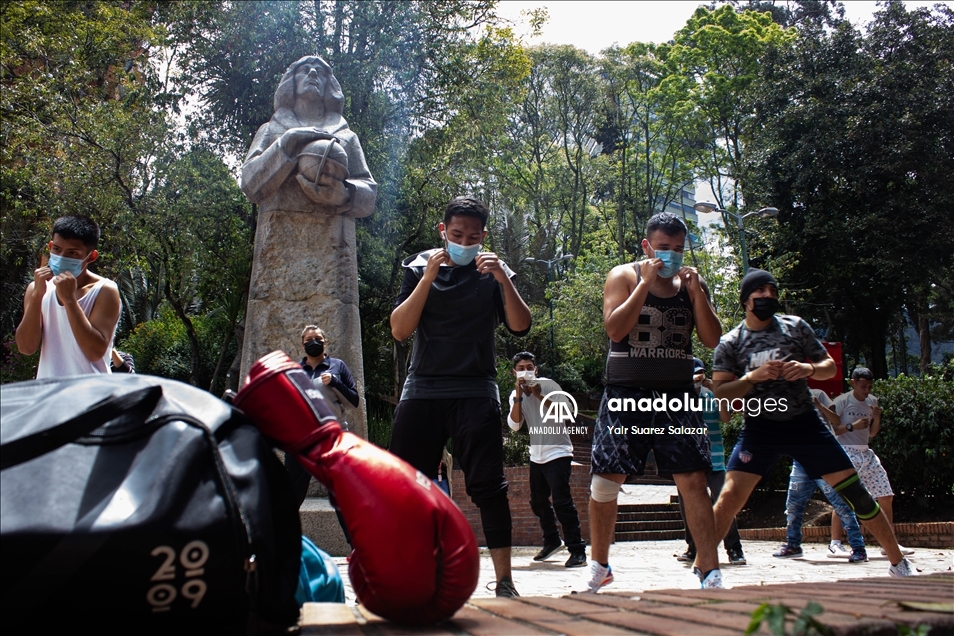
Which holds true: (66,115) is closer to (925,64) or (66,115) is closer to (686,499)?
(686,499)

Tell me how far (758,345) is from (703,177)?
3425 centimetres

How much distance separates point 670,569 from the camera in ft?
23.2

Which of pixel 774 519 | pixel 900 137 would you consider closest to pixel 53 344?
pixel 774 519

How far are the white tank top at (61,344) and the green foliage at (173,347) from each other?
61.0 feet

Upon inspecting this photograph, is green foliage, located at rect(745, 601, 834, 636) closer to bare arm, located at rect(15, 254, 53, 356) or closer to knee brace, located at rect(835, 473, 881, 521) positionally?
knee brace, located at rect(835, 473, 881, 521)

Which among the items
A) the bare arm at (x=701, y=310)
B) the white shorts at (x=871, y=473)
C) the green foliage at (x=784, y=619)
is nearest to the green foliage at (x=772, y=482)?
the white shorts at (x=871, y=473)

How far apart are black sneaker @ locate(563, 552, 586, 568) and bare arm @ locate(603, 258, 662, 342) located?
372cm

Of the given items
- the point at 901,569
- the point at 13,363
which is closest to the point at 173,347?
the point at 13,363

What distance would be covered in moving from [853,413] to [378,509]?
779cm

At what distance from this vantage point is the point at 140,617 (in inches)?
73.9

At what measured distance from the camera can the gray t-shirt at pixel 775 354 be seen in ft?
15.1

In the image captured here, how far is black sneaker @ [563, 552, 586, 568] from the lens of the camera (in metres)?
7.54

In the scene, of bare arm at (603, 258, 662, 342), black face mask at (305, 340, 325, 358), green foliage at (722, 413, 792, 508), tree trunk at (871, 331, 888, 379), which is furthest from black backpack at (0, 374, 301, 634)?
tree trunk at (871, 331, 888, 379)

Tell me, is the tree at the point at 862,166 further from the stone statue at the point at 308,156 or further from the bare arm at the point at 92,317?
the bare arm at the point at 92,317
